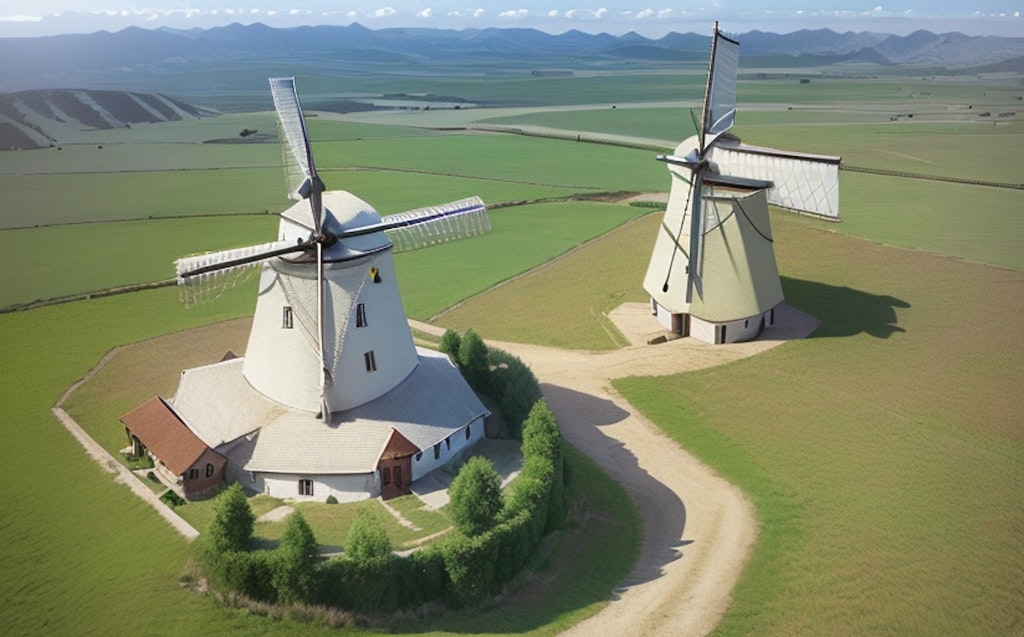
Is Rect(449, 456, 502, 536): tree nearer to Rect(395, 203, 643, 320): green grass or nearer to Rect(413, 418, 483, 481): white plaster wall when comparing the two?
Rect(413, 418, 483, 481): white plaster wall

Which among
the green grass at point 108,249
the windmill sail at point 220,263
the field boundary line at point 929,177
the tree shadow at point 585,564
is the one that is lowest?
the tree shadow at point 585,564

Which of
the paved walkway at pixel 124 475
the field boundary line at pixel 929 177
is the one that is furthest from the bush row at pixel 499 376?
the field boundary line at pixel 929 177

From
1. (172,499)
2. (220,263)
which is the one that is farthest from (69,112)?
(172,499)

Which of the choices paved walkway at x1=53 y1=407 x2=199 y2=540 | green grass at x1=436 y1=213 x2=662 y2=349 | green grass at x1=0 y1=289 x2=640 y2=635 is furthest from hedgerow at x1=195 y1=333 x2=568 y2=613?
green grass at x1=436 y1=213 x2=662 y2=349

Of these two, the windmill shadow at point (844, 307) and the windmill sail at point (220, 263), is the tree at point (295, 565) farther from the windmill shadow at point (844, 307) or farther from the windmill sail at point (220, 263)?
the windmill shadow at point (844, 307)

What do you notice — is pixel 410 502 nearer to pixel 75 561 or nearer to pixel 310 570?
pixel 310 570

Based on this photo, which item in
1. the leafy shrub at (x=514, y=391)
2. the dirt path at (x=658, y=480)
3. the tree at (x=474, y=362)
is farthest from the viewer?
the tree at (x=474, y=362)

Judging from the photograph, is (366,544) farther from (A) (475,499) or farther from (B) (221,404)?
(B) (221,404)
